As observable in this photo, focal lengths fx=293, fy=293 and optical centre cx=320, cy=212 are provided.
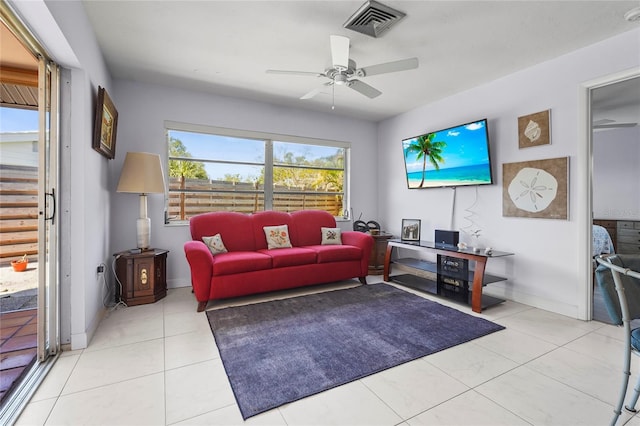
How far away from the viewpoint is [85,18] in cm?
230

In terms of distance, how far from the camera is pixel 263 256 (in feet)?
10.9

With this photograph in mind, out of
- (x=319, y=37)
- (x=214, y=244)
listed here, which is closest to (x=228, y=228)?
(x=214, y=244)

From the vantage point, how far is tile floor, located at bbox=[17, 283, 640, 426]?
149 centimetres

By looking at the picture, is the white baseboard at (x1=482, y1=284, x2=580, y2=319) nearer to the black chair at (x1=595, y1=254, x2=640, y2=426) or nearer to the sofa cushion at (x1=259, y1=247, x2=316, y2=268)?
the black chair at (x1=595, y1=254, x2=640, y2=426)

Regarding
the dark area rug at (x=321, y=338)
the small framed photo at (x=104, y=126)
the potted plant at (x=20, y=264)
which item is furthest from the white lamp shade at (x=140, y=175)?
the dark area rug at (x=321, y=338)

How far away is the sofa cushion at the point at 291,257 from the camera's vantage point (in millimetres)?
3361

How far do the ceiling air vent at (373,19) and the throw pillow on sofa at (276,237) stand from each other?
2.44 metres

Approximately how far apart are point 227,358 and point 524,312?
289 cm

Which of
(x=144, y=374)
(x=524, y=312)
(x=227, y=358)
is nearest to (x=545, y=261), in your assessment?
(x=524, y=312)

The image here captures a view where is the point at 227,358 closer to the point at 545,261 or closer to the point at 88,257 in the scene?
the point at 88,257

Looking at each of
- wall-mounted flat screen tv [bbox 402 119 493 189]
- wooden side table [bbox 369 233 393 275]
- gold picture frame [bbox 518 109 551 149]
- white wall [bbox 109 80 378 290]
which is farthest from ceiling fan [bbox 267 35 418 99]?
wooden side table [bbox 369 233 393 275]

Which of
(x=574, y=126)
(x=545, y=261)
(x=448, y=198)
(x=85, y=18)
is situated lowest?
(x=545, y=261)

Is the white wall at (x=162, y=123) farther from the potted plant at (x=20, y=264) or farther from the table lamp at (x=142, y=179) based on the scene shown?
the potted plant at (x=20, y=264)

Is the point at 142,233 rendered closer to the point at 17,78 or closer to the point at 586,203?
the point at 17,78
